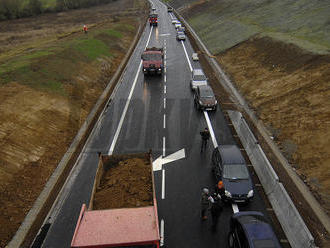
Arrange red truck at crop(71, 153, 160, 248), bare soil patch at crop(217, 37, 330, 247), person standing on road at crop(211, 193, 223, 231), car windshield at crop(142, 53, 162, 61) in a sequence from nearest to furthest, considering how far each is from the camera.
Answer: red truck at crop(71, 153, 160, 248), person standing on road at crop(211, 193, 223, 231), bare soil patch at crop(217, 37, 330, 247), car windshield at crop(142, 53, 162, 61)

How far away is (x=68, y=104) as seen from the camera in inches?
818

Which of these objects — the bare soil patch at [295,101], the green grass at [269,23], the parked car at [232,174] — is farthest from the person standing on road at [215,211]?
the green grass at [269,23]

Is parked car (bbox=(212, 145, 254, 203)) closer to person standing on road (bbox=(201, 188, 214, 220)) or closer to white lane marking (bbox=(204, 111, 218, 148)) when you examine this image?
person standing on road (bbox=(201, 188, 214, 220))

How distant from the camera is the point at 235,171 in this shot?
41.8 ft

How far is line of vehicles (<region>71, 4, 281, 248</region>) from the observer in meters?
7.71

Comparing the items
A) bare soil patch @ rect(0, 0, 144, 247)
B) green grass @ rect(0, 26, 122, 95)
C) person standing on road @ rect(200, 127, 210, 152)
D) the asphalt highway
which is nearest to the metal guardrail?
the asphalt highway

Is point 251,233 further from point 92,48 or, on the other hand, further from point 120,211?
point 92,48

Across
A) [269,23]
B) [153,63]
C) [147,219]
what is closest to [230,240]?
[147,219]

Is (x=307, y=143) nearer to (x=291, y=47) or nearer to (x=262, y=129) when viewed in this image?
(x=262, y=129)

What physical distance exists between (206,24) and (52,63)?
141 ft

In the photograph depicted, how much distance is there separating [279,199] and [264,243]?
3435 mm

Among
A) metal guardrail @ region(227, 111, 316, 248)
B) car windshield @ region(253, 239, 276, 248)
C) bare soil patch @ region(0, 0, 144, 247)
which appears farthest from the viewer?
bare soil patch @ region(0, 0, 144, 247)

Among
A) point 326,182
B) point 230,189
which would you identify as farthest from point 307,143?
point 230,189

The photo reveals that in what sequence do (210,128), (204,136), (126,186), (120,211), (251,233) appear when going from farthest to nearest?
1. (210,128)
2. (204,136)
3. (126,186)
4. (251,233)
5. (120,211)
